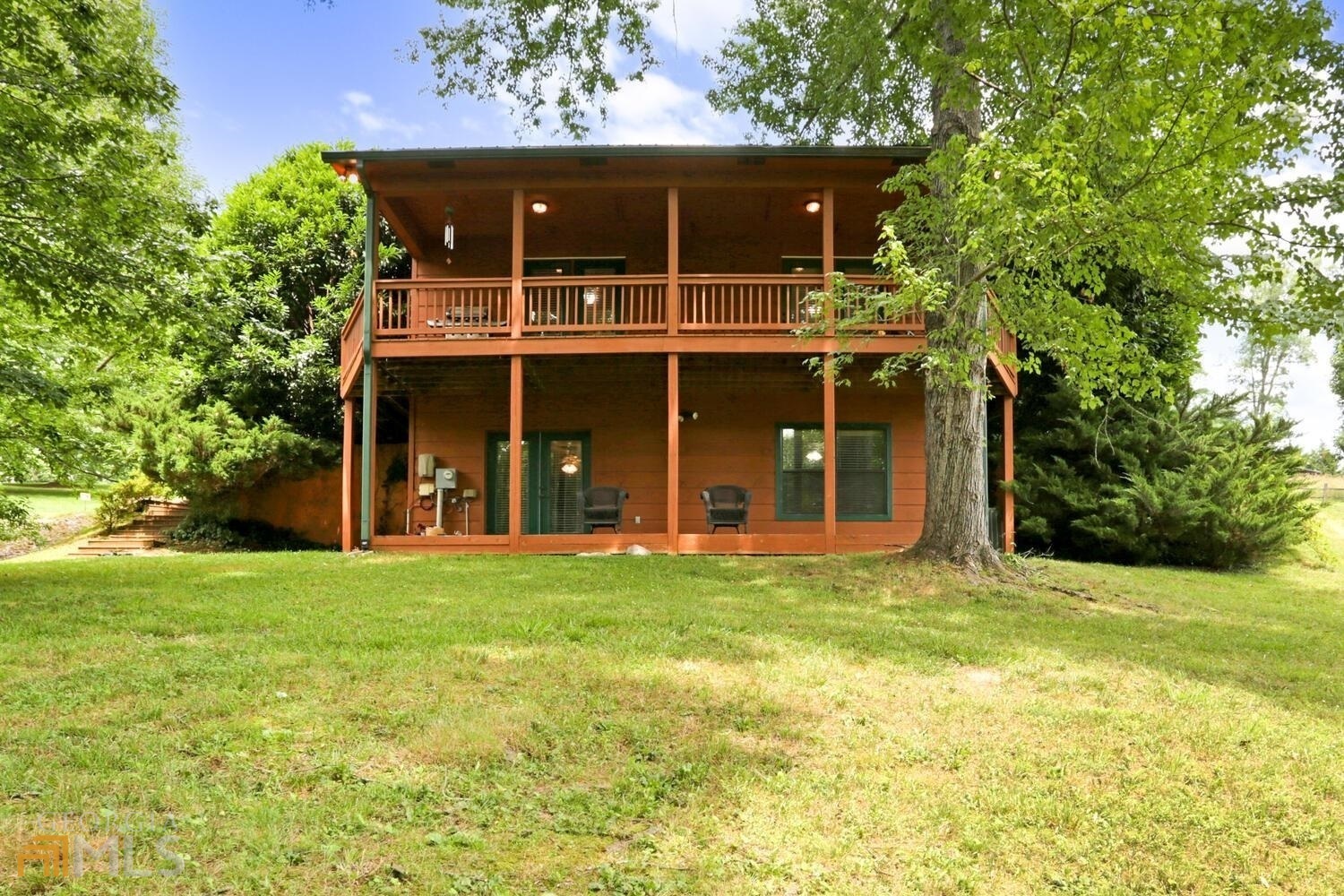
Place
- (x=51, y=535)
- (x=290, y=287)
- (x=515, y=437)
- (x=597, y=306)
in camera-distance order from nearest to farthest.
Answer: (x=515, y=437) → (x=597, y=306) → (x=51, y=535) → (x=290, y=287)

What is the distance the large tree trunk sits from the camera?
771 centimetres

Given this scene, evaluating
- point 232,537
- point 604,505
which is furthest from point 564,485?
point 232,537

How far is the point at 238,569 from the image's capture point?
339 inches

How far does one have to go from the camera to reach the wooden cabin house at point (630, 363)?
10.5 m

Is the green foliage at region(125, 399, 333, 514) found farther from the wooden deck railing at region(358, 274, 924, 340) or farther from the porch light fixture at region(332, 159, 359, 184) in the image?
the porch light fixture at region(332, 159, 359, 184)

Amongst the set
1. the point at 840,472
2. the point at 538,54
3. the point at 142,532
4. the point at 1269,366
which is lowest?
the point at 142,532

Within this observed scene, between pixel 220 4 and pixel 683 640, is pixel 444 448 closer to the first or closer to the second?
pixel 220 4

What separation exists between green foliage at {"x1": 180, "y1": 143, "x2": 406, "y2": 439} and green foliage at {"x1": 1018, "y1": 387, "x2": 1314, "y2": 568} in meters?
12.4

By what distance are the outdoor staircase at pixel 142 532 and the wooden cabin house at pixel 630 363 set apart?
130 inches

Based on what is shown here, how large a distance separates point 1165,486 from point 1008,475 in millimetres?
2046

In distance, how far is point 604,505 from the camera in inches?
431

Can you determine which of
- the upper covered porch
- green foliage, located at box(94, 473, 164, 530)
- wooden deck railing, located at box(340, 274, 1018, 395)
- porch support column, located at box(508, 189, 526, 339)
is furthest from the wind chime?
green foliage, located at box(94, 473, 164, 530)

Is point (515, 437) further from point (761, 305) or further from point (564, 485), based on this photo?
point (761, 305)

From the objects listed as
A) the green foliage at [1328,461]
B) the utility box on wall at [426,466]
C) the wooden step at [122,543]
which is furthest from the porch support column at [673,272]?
the green foliage at [1328,461]
